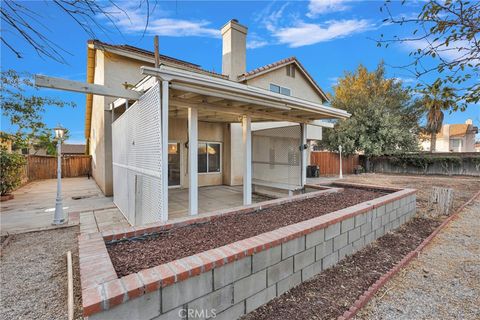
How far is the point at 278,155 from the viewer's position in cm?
920

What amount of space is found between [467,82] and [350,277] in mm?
2537

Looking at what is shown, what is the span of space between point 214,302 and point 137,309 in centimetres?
67

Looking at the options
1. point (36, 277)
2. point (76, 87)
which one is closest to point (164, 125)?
point (76, 87)

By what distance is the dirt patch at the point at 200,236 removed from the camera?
2.36 metres

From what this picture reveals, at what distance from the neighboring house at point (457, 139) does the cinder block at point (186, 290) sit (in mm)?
34640

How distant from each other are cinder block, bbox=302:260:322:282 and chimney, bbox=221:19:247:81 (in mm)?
10276

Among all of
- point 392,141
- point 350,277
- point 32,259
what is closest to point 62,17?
point 32,259

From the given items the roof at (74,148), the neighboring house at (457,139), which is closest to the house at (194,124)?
the neighboring house at (457,139)

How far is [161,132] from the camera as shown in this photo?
12.5ft

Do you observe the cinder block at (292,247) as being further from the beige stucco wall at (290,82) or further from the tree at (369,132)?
the tree at (369,132)

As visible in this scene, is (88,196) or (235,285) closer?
(235,285)

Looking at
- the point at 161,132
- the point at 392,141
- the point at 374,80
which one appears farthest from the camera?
the point at 374,80

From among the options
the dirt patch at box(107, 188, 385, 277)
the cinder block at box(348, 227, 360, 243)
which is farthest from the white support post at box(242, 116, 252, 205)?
the cinder block at box(348, 227, 360, 243)

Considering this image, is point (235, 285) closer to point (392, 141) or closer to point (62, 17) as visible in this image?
point (62, 17)
